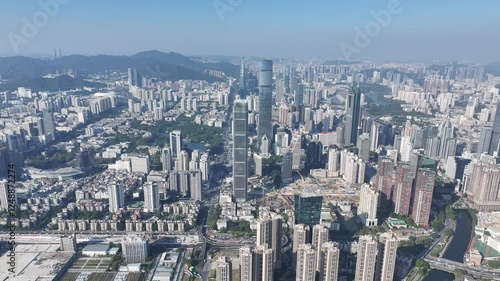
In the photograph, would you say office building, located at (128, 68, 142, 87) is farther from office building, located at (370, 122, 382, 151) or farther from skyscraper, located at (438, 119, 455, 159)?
skyscraper, located at (438, 119, 455, 159)

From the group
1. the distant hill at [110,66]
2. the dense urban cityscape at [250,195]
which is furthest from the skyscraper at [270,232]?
the distant hill at [110,66]

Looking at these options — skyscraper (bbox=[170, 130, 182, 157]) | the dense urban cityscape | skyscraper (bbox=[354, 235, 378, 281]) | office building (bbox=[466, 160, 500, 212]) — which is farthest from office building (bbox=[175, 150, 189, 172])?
office building (bbox=[466, 160, 500, 212])

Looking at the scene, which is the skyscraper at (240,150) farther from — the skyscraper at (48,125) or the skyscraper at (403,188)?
the skyscraper at (48,125)

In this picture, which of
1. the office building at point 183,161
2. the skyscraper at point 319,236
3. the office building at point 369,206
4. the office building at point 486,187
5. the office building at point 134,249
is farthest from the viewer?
the office building at point 183,161

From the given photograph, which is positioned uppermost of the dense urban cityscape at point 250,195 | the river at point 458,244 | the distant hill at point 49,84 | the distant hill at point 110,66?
the distant hill at point 110,66

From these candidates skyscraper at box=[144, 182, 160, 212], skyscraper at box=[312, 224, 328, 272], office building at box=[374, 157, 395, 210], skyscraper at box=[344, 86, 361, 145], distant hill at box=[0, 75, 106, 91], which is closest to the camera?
skyscraper at box=[312, 224, 328, 272]

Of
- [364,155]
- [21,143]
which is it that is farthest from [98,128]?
[364,155]
